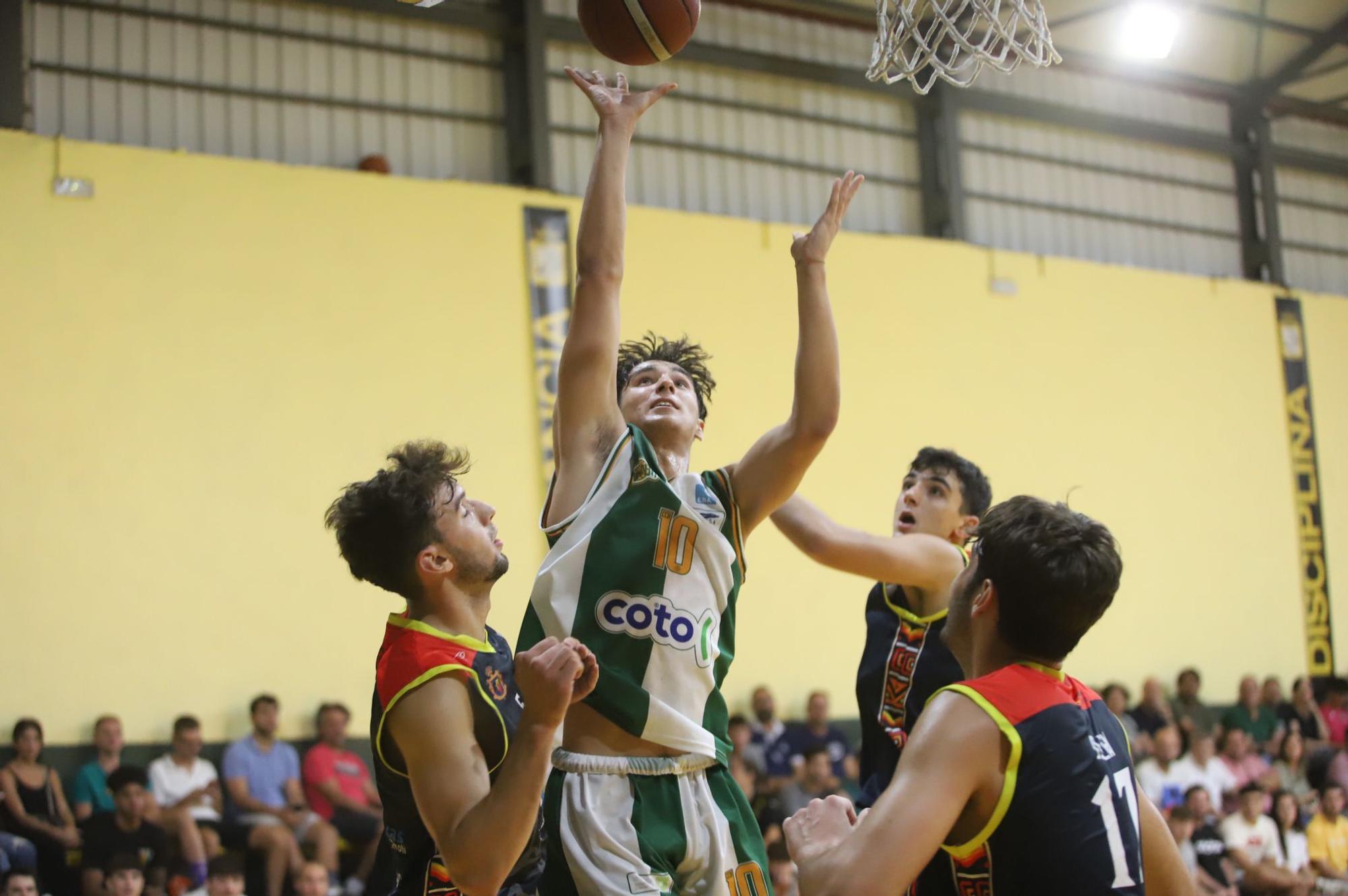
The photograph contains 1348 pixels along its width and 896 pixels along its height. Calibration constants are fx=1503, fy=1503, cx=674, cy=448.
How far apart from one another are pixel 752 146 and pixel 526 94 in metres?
2.48

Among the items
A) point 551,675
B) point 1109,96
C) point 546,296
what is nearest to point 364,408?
point 546,296

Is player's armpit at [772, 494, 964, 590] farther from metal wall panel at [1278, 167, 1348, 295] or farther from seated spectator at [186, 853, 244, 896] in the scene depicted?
metal wall panel at [1278, 167, 1348, 295]

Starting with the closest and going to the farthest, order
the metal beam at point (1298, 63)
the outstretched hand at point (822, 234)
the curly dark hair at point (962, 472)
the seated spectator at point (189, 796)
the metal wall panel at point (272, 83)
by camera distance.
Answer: the outstretched hand at point (822, 234) → the curly dark hair at point (962, 472) → the seated spectator at point (189, 796) → the metal wall panel at point (272, 83) → the metal beam at point (1298, 63)

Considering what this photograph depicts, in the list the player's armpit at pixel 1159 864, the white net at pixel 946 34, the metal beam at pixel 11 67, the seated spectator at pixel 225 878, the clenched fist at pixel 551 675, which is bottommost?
the seated spectator at pixel 225 878

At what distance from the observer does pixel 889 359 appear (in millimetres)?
14281

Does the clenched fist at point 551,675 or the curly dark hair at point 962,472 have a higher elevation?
the curly dark hair at point 962,472

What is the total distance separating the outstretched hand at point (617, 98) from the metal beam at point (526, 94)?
865 cm

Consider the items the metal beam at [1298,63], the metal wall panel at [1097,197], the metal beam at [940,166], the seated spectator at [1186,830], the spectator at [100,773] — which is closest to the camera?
the spectator at [100,773]

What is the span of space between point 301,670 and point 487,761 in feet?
26.0

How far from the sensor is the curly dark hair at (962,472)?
556 centimetres

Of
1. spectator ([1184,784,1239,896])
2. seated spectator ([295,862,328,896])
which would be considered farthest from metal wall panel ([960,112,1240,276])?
seated spectator ([295,862,328,896])

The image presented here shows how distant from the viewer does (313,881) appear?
29.7ft

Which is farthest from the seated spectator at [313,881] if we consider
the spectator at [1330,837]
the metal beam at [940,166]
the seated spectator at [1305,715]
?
the seated spectator at [1305,715]

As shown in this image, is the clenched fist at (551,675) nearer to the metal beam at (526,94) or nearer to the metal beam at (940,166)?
the metal beam at (526,94)
